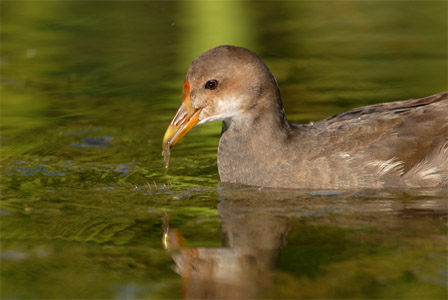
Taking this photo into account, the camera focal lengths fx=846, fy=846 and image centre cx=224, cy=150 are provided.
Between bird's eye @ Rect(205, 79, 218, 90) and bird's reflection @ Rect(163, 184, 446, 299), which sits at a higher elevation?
bird's eye @ Rect(205, 79, 218, 90)

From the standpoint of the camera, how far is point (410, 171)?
760 cm

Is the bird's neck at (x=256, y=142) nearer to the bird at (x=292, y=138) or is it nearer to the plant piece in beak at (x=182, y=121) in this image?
the bird at (x=292, y=138)

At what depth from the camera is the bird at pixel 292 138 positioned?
297 inches

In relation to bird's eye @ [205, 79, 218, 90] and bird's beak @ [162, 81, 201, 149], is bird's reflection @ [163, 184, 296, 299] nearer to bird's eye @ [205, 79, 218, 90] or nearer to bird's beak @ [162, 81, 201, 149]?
bird's beak @ [162, 81, 201, 149]

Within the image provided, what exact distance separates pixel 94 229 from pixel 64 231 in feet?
0.76

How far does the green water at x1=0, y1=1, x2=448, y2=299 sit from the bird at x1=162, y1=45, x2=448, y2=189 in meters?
0.24

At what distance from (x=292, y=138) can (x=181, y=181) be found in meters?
1.13

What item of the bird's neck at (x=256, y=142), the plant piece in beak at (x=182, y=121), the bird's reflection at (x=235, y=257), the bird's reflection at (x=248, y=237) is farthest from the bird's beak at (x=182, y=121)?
the bird's reflection at (x=235, y=257)

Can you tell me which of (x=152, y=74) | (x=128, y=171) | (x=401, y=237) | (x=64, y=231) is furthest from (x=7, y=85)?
(x=401, y=237)

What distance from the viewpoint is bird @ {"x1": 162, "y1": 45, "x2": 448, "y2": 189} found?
7.55m

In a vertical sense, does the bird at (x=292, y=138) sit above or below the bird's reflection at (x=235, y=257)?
above

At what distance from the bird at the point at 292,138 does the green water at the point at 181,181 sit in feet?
0.77

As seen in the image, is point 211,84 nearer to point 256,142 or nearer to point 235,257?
point 256,142

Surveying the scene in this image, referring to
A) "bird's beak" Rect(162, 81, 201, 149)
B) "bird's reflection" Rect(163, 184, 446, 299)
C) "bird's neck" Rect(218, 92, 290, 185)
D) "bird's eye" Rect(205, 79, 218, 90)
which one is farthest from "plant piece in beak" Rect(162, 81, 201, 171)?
"bird's reflection" Rect(163, 184, 446, 299)
